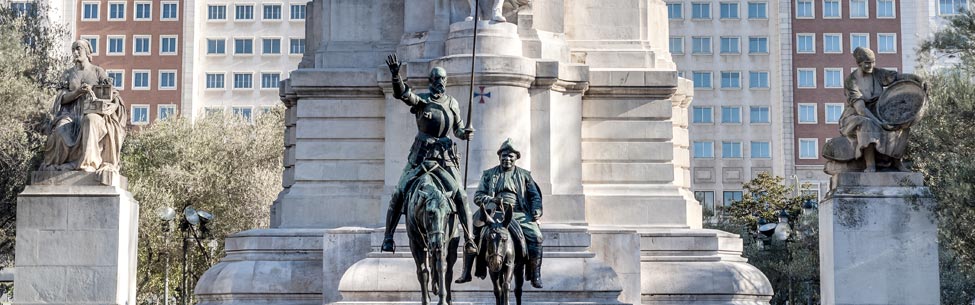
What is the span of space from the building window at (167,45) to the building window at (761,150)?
111ft

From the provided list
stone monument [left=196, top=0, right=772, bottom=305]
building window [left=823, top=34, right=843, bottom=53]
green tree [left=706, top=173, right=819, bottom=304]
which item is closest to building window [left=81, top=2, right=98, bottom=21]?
green tree [left=706, top=173, right=819, bottom=304]

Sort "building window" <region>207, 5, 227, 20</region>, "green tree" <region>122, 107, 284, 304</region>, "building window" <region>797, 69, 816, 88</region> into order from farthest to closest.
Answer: "building window" <region>207, 5, 227, 20</region>, "building window" <region>797, 69, 816, 88</region>, "green tree" <region>122, 107, 284, 304</region>

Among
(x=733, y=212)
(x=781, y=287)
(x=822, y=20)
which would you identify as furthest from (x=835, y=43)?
(x=781, y=287)

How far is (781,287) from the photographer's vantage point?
5616cm

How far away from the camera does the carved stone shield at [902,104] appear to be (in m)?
26.9

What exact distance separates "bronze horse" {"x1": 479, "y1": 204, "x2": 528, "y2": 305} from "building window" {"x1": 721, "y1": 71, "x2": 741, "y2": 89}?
7150cm

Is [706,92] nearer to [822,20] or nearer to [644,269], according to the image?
[822,20]

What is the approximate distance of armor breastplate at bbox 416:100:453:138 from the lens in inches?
822

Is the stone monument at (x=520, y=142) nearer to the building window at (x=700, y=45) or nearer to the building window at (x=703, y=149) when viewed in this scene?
the building window at (x=703, y=149)

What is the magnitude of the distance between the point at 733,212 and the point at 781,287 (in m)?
21.6

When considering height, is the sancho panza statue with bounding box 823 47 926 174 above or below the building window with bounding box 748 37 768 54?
below

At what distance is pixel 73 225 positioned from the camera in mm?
26938

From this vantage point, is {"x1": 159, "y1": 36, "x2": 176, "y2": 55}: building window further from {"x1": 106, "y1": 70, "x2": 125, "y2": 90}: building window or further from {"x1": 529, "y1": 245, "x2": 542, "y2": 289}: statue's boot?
{"x1": 529, "y1": 245, "x2": 542, "y2": 289}: statue's boot

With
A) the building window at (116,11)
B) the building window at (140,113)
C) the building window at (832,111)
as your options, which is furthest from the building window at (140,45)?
the building window at (832,111)
